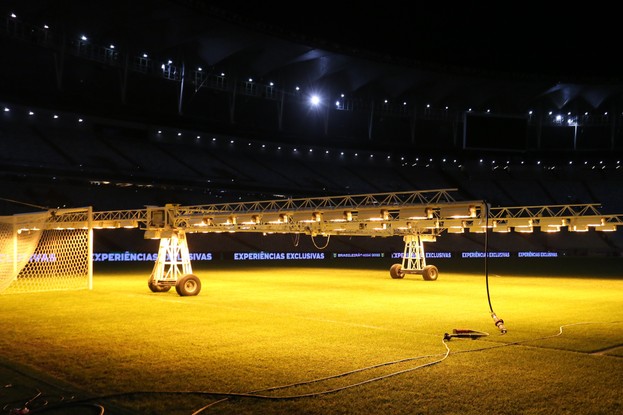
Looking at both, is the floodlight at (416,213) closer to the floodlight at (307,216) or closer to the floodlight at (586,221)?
the floodlight at (307,216)

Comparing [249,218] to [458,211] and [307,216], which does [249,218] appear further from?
[458,211]

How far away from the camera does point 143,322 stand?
1602cm

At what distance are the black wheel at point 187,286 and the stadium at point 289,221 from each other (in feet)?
0.81

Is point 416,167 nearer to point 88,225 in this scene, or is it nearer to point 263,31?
point 263,31

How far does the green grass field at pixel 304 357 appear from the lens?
8.14m

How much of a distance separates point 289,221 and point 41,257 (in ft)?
54.9

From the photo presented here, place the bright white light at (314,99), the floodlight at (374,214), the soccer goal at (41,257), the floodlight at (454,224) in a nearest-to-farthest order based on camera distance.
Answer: the floodlight at (374,214) < the soccer goal at (41,257) < the floodlight at (454,224) < the bright white light at (314,99)

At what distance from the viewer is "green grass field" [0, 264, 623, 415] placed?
8141 mm

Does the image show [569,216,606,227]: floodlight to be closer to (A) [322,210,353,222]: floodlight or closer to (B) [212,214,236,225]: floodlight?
(A) [322,210,353,222]: floodlight

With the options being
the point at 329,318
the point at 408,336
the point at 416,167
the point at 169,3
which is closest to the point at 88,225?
the point at 329,318

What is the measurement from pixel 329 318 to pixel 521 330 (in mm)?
5351

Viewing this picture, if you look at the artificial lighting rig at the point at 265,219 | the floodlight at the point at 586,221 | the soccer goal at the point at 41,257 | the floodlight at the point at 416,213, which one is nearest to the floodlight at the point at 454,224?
the artificial lighting rig at the point at 265,219

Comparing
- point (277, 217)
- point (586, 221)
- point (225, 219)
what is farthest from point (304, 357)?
point (586, 221)

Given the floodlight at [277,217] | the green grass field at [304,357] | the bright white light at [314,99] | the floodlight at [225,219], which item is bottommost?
the green grass field at [304,357]
